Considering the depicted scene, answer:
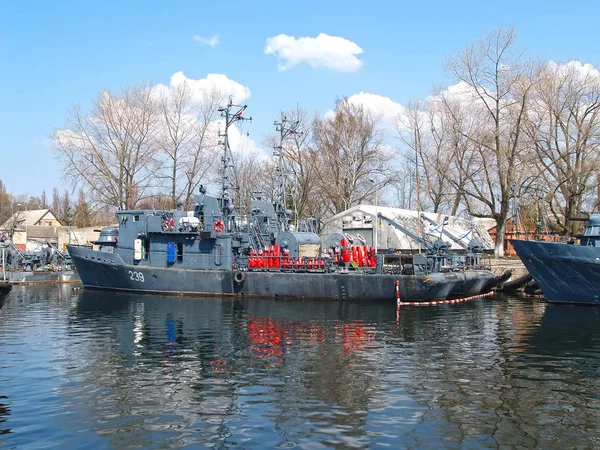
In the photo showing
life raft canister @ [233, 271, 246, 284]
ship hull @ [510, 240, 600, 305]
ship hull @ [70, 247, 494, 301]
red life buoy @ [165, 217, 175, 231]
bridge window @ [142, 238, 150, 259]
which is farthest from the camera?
bridge window @ [142, 238, 150, 259]

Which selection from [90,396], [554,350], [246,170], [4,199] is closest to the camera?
[90,396]

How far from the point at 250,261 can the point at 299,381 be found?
857 inches

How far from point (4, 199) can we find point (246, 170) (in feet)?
212

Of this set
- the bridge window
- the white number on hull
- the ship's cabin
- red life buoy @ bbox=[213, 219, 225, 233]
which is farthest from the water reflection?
the ship's cabin

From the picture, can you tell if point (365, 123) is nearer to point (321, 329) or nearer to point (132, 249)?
point (132, 249)

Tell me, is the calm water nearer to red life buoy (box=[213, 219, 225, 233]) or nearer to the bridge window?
red life buoy (box=[213, 219, 225, 233])

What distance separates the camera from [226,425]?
11555 mm

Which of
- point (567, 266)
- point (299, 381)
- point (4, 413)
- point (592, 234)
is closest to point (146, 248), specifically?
point (567, 266)

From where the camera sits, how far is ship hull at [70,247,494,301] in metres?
32.4

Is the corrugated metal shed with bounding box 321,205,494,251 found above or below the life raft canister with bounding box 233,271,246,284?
above

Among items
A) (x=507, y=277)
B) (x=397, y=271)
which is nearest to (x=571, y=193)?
(x=507, y=277)

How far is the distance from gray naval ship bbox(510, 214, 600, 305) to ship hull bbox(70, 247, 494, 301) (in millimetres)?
3711

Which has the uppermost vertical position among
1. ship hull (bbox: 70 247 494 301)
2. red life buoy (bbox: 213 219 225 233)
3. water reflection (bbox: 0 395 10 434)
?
red life buoy (bbox: 213 219 225 233)

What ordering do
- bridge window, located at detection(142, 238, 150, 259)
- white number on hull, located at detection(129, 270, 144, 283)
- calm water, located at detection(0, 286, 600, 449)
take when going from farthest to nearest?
1. bridge window, located at detection(142, 238, 150, 259)
2. white number on hull, located at detection(129, 270, 144, 283)
3. calm water, located at detection(0, 286, 600, 449)
